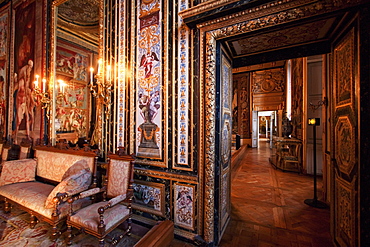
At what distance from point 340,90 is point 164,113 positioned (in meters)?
2.37

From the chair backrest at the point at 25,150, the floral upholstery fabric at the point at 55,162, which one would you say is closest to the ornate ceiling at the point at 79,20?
the chair backrest at the point at 25,150

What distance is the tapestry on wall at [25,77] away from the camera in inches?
167

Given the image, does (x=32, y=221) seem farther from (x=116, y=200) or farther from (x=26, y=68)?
(x=26, y=68)

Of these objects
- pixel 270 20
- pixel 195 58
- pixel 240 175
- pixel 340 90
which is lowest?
pixel 240 175

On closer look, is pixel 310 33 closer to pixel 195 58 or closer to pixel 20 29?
pixel 195 58

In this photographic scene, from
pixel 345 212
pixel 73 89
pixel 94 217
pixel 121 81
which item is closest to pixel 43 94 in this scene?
pixel 73 89

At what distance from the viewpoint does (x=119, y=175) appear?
8.15 feet

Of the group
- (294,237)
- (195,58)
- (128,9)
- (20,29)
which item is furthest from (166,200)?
(20,29)

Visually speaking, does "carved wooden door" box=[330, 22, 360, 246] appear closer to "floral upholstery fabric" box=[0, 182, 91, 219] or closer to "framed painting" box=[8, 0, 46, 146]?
"floral upholstery fabric" box=[0, 182, 91, 219]

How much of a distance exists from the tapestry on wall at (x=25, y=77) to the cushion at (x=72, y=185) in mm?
2710

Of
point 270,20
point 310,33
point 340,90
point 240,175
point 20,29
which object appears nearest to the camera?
point 270,20

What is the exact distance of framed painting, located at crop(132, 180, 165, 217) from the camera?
2.46 meters

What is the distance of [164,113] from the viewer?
248 centimetres

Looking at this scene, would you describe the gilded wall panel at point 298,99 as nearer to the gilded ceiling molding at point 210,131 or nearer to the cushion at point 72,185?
the gilded ceiling molding at point 210,131
